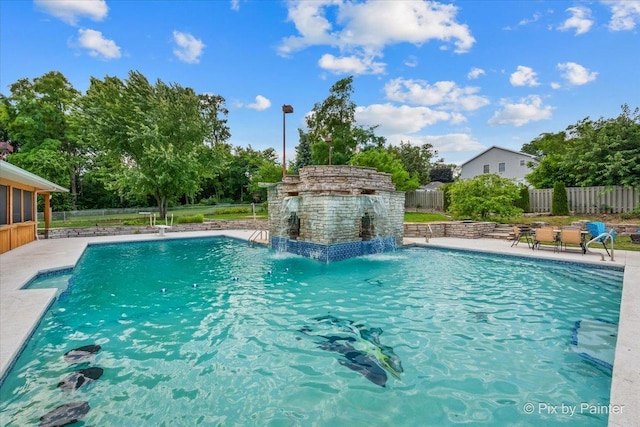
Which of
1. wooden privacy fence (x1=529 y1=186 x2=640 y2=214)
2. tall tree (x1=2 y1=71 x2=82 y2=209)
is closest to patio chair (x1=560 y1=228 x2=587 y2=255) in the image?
wooden privacy fence (x1=529 y1=186 x2=640 y2=214)

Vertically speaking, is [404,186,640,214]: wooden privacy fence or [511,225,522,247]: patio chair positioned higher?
[404,186,640,214]: wooden privacy fence

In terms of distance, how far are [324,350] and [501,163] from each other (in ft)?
103

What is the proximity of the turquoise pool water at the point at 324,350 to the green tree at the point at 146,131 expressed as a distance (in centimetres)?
1335

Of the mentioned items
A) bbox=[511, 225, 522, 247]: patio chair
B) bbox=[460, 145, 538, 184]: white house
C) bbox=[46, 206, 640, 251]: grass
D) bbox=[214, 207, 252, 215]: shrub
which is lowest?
bbox=[511, 225, 522, 247]: patio chair

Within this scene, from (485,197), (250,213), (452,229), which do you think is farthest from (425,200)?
(250,213)

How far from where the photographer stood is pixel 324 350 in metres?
4.18

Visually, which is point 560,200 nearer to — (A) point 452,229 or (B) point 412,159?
(A) point 452,229

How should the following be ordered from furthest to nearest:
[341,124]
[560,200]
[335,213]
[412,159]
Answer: [412,159] → [341,124] → [560,200] → [335,213]

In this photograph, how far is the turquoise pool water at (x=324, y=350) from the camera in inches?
118

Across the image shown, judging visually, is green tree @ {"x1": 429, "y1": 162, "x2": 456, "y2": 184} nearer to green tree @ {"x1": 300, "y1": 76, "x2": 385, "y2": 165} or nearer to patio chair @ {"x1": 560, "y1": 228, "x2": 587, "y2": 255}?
green tree @ {"x1": 300, "y1": 76, "x2": 385, "y2": 165}

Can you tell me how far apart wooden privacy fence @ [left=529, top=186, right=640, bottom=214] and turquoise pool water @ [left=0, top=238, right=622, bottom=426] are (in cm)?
1031

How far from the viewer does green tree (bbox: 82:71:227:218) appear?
1980 cm

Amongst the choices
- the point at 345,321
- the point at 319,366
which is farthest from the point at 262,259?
the point at 319,366

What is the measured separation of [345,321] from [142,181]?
18636 mm
